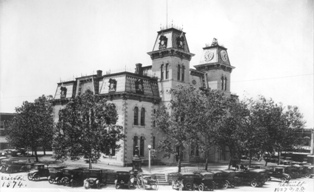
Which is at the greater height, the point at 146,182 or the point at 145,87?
the point at 145,87

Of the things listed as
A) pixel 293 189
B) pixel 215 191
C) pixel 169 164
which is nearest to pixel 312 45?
pixel 293 189

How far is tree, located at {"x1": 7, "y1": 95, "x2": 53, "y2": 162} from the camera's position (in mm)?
32188

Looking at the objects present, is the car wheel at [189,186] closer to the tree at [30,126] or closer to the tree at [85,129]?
the tree at [85,129]

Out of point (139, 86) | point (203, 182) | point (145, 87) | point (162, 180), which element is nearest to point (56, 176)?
point (162, 180)

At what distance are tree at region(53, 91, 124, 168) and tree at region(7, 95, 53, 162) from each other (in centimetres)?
746

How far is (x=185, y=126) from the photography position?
28.6 m

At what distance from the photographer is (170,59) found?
3700cm

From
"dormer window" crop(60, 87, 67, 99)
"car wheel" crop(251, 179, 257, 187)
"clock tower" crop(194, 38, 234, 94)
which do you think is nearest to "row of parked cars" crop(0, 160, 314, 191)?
"car wheel" crop(251, 179, 257, 187)

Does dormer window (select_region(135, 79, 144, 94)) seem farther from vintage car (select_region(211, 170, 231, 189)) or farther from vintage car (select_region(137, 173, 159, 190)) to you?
vintage car (select_region(211, 170, 231, 189))

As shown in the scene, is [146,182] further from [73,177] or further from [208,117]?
[208,117]

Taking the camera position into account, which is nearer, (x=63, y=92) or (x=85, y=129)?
(x=85, y=129)

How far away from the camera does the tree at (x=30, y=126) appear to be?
32.2 meters

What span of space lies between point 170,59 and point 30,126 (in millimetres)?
17042

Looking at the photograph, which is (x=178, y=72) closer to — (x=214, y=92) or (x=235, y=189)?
(x=214, y=92)
